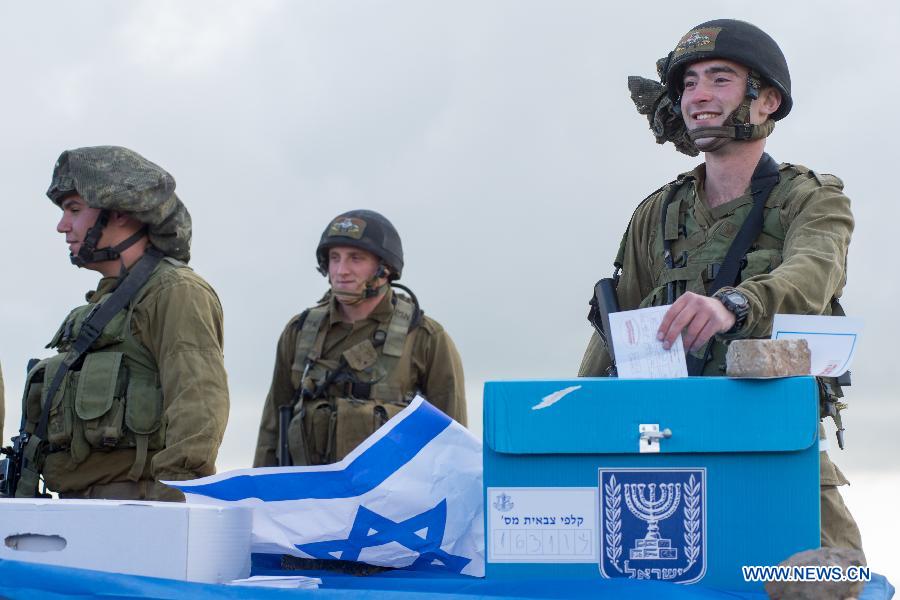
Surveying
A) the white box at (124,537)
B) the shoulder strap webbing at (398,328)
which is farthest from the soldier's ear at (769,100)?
the shoulder strap webbing at (398,328)

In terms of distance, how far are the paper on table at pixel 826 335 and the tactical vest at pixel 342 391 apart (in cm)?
399

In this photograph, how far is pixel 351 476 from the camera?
9.24 ft

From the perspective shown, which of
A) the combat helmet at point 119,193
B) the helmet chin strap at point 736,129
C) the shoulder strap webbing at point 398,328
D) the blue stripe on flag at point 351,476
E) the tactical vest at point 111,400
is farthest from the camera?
the shoulder strap webbing at point 398,328

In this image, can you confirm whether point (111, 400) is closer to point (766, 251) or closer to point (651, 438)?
point (766, 251)

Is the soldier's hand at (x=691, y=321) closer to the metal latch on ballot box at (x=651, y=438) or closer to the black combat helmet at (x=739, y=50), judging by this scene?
the metal latch on ballot box at (x=651, y=438)

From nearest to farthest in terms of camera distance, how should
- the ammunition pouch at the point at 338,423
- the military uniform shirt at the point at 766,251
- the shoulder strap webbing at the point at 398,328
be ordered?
the military uniform shirt at the point at 766,251, the ammunition pouch at the point at 338,423, the shoulder strap webbing at the point at 398,328

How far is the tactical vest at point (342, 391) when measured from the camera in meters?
6.56

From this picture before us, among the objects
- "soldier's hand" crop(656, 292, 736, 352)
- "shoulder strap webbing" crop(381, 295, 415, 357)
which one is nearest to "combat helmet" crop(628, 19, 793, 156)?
"soldier's hand" crop(656, 292, 736, 352)

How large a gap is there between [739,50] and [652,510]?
5.42 feet

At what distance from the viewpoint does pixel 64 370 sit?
466 centimetres

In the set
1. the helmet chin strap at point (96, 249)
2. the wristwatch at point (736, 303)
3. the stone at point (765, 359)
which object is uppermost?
the helmet chin strap at point (96, 249)

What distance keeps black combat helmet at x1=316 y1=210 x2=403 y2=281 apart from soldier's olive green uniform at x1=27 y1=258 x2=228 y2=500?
2.50 m

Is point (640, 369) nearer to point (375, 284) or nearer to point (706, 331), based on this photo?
point (706, 331)

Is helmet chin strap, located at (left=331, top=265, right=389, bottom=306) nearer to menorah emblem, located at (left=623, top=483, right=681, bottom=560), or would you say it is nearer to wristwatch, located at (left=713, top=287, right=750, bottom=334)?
wristwatch, located at (left=713, top=287, right=750, bottom=334)
